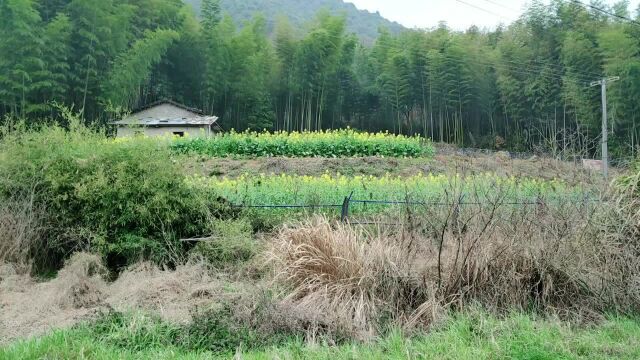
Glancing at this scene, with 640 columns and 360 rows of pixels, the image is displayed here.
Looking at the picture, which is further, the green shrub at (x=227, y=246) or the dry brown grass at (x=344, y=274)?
the green shrub at (x=227, y=246)

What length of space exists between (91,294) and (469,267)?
357 centimetres

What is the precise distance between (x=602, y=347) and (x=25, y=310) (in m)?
4.72

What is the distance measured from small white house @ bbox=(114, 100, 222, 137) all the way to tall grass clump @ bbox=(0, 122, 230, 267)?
11072 mm

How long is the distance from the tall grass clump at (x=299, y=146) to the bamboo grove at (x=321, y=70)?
13.8 feet

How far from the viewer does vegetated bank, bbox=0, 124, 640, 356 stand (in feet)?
13.5

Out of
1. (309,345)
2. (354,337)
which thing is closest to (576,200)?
(354,337)

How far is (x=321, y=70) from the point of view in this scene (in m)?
25.7

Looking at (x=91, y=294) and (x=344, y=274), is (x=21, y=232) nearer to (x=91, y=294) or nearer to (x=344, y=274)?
(x=91, y=294)

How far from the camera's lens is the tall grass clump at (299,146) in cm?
1586

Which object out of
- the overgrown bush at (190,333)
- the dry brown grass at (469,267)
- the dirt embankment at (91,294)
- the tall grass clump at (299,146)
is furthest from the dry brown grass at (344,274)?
the tall grass clump at (299,146)

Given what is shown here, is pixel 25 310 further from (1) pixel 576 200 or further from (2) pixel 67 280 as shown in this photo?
(1) pixel 576 200

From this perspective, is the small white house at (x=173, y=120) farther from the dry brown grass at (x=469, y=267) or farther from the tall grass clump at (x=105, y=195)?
the dry brown grass at (x=469, y=267)

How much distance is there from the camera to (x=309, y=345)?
3.75 metres

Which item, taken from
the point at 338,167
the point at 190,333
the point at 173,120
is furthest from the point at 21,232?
the point at 173,120
